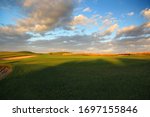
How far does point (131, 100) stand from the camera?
10.5 m

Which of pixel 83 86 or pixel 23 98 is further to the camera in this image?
pixel 83 86

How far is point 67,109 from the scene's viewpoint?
9469 mm

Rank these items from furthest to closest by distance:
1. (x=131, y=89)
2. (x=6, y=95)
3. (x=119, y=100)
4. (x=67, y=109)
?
(x=131, y=89), (x=6, y=95), (x=119, y=100), (x=67, y=109)

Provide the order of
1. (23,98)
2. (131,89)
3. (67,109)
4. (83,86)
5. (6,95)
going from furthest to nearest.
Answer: (83,86) < (131,89) < (6,95) < (23,98) < (67,109)

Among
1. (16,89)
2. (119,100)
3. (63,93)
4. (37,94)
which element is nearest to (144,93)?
(119,100)

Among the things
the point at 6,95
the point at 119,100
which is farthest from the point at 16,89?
the point at 119,100

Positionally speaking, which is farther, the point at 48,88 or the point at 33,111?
the point at 48,88

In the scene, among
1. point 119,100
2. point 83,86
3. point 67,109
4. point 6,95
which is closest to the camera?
point 67,109

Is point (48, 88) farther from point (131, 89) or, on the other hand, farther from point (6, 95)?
point (131, 89)

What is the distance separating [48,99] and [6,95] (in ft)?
10.7

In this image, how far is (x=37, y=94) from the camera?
1210 cm

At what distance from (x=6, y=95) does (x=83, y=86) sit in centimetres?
590

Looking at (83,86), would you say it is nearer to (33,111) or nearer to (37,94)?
(37,94)

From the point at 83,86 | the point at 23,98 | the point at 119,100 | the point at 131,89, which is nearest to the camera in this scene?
the point at 119,100
